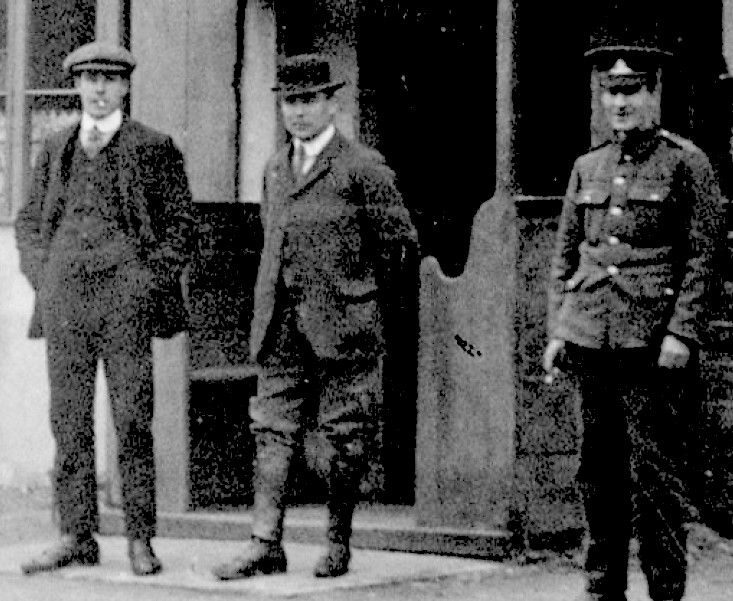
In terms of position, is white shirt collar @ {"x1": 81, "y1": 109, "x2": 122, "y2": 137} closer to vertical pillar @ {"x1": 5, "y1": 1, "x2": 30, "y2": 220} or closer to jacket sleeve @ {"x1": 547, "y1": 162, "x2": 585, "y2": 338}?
jacket sleeve @ {"x1": 547, "y1": 162, "x2": 585, "y2": 338}

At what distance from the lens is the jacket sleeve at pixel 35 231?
27.6ft

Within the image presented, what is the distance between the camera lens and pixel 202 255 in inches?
372

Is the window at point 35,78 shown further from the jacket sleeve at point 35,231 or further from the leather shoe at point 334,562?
the leather shoe at point 334,562

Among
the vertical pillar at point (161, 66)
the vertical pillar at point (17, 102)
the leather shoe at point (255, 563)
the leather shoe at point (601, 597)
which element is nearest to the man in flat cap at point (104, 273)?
the leather shoe at point (255, 563)

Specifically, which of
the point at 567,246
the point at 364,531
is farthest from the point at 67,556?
the point at 567,246

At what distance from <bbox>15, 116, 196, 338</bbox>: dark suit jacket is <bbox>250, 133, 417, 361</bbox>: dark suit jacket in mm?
403

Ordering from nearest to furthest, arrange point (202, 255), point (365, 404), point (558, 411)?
point (365, 404)
point (558, 411)
point (202, 255)

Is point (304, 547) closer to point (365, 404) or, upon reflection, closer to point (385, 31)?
point (365, 404)

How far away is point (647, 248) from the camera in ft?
23.4

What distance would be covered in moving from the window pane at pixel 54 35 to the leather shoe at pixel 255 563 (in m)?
4.32

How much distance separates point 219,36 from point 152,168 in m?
1.88

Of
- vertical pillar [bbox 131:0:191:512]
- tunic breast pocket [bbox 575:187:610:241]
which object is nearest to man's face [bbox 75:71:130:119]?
vertical pillar [bbox 131:0:191:512]

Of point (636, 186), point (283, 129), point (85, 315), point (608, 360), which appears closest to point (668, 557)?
point (608, 360)

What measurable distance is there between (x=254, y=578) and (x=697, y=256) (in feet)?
7.77
